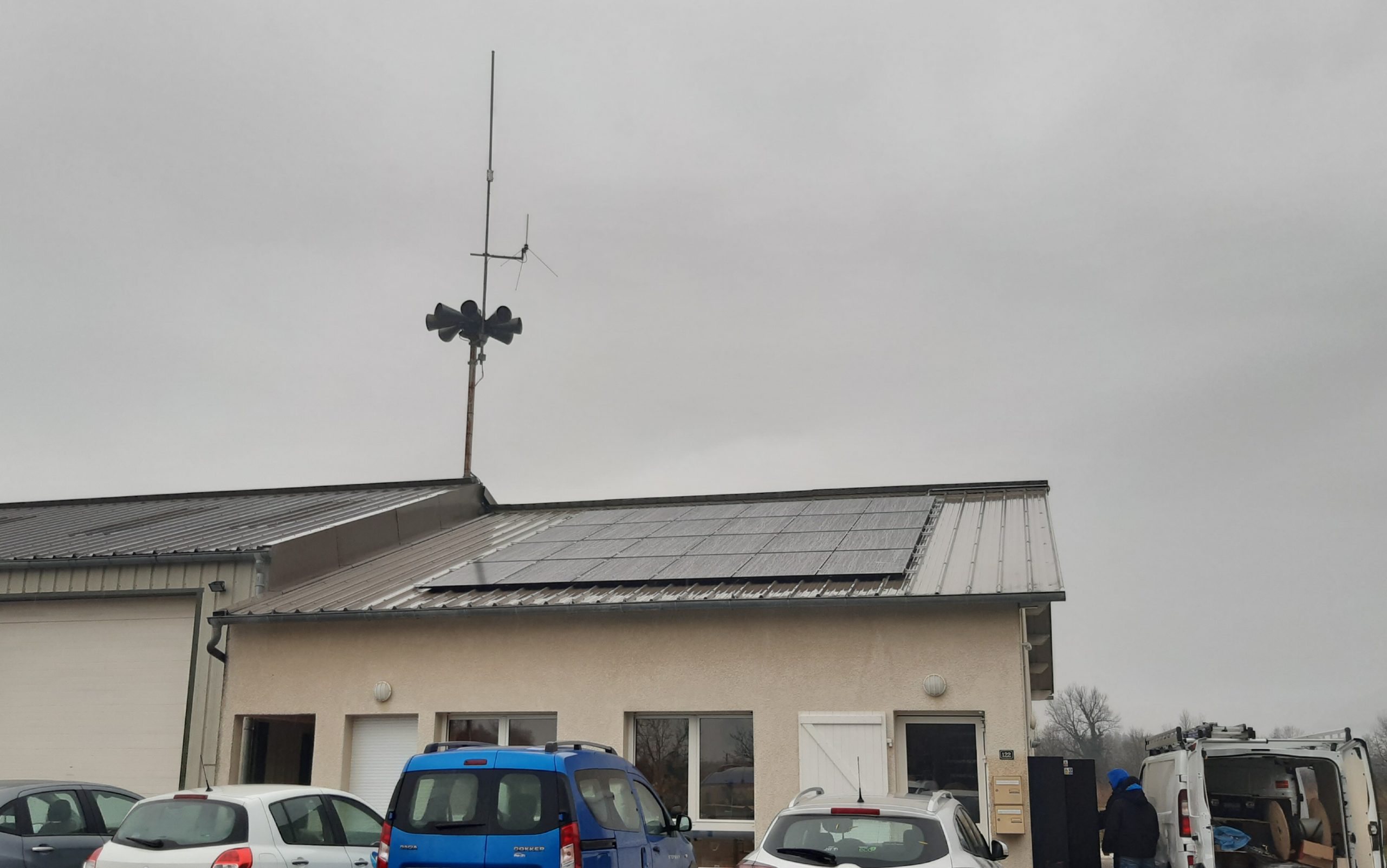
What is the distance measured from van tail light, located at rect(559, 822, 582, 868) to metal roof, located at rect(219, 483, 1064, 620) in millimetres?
5498

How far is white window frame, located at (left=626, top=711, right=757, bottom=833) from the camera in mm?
14109

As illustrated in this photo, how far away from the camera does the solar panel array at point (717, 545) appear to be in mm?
15875

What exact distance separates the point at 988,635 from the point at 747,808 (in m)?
3.56

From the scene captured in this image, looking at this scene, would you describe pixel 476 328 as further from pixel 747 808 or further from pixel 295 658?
pixel 747 808

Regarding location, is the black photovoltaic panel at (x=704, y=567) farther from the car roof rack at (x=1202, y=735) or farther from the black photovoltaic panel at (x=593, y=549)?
the car roof rack at (x=1202, y=735)

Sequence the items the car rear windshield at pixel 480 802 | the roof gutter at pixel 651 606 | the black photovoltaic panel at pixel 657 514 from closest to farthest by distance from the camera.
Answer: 1. the car rear windshield at pixel 480 802
2. the roof gutter at pixel 651 606
3. the black photovoltaic panel at pixel 657 514

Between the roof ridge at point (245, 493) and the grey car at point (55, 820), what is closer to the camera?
the grey car at point (55, 820)

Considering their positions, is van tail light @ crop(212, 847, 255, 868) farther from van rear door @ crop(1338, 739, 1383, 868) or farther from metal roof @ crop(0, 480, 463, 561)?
van rear door @ crop(1338, 739, 1383, 868)

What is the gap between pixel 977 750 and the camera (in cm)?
1351

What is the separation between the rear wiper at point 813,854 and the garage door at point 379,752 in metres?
7.93

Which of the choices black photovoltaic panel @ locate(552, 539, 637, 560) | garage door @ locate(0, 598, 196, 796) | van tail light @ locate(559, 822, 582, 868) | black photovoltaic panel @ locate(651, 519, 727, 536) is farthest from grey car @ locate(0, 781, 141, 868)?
black photovoltaic panel @ locate(651, 519, 727, 536)

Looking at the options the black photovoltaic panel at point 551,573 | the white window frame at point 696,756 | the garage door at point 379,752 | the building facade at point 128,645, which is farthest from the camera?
the building facade at point 128,645

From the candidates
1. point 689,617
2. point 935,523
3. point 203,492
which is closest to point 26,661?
point 203,492

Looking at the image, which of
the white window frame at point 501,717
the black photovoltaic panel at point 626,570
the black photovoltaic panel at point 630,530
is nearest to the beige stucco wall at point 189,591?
the white window frame at point 501,717
